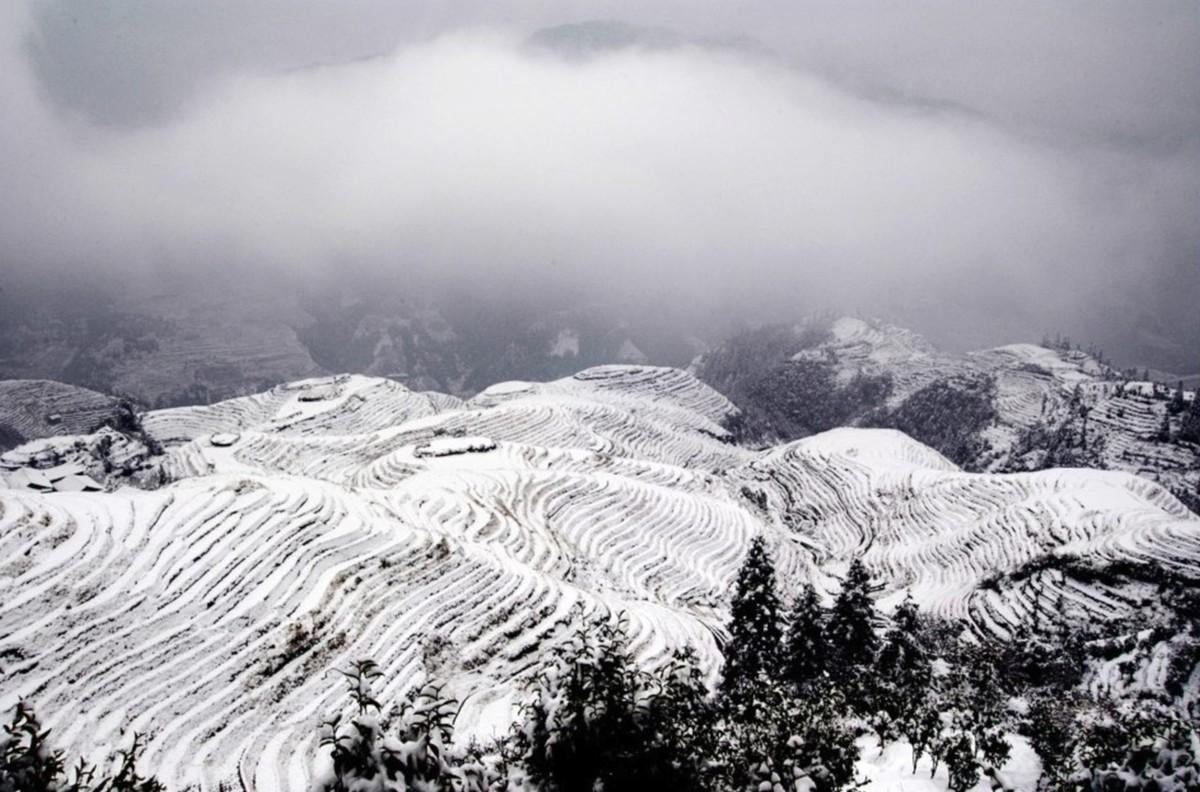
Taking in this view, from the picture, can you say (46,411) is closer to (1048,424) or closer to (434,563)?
(434,563)

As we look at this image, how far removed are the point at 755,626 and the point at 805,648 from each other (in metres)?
3.95

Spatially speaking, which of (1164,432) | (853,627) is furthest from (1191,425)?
(853,627)

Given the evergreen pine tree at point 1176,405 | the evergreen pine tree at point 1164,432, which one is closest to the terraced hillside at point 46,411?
the evergreen pine tree at point 1164,432

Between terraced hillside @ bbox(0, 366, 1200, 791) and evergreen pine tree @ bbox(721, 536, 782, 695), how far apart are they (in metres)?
3.36

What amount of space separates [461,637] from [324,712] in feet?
21.7

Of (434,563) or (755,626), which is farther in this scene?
(434,563)

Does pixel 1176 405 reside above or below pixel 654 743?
below

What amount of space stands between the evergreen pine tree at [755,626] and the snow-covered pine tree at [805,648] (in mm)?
1413

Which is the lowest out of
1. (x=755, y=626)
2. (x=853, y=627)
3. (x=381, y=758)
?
(x=853, y=627)

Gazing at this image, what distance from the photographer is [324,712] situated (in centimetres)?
2020

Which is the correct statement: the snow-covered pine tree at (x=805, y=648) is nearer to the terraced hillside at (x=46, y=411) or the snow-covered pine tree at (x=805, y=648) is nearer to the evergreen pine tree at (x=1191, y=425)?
the terraced hillside at (x=46, y=411)

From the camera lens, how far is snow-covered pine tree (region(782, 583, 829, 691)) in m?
29.7

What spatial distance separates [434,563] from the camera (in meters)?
29.6

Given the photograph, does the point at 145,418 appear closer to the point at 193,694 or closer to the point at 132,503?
the point at 132,503
